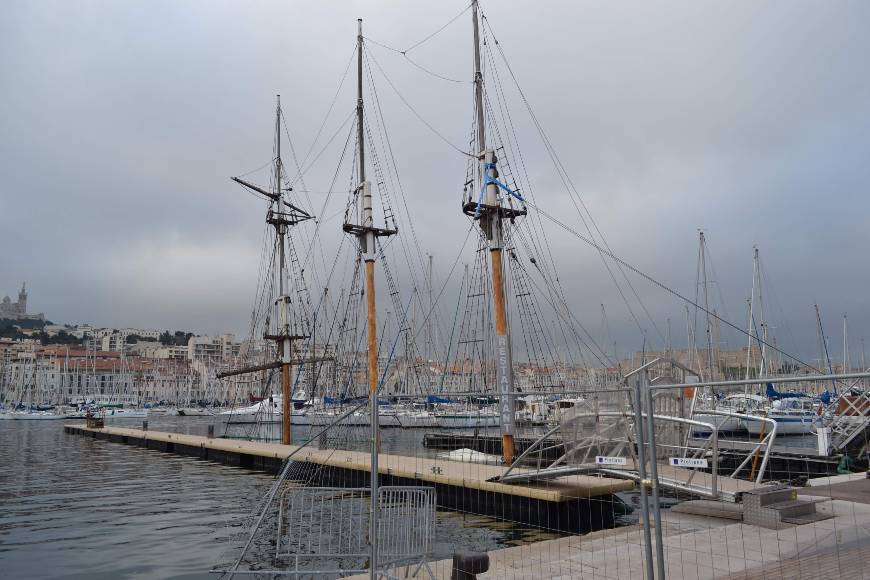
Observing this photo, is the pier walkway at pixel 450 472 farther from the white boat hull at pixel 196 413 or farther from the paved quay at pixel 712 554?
the white boat hull at pixel 196 413

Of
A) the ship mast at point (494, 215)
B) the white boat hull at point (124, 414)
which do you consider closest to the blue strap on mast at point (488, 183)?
the ship mast at point (494, 215)

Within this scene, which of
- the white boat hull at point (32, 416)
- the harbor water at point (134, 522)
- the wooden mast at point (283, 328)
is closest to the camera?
the harbor water at point (134, 522)

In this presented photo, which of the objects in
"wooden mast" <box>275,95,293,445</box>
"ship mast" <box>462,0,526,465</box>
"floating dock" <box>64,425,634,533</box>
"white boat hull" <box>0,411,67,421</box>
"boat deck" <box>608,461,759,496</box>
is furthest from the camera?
"white boat hull" <box>0,411,67,421</box>

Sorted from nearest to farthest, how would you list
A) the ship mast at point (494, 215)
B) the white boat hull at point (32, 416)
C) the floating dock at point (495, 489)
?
1. the floating dock at point (495, 489)
2. the ship mast at point (494, 215)
3. the white boat hull at point (32, 416)

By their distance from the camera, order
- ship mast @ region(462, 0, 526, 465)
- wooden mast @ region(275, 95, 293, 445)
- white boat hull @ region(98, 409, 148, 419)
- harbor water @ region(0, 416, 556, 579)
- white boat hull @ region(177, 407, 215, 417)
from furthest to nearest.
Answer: white boat hull @ region(177, 407, 215, 417) → white boat hull @ region(98, 409, 148, 419) → wooden mast @ region(275, 95, 293, 445) → ship mast @ region(462, 0, 526, 465) → harbor water @ region(0, 416, 556, 579)

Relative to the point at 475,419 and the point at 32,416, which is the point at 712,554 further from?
the point at 32,416

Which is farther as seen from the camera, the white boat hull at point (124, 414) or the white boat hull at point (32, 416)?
the white boat hull at point (124, 414)

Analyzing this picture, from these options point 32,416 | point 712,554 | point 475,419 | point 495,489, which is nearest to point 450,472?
point 495,489

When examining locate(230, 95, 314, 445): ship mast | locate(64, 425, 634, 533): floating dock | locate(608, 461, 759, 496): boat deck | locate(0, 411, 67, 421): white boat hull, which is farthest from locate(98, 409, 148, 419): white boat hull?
locate(608, 461, 759, 496): boat deck

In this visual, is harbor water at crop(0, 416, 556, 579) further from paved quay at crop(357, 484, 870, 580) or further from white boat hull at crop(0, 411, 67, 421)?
white boat hull at crop(0, 411, 67, 421)

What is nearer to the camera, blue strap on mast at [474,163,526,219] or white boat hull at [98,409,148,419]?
blue strap on mast at [474,163,526,219]

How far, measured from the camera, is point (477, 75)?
21.9 metres

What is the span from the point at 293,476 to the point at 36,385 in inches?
5175

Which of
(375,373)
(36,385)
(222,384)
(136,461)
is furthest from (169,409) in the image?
(375,373)
